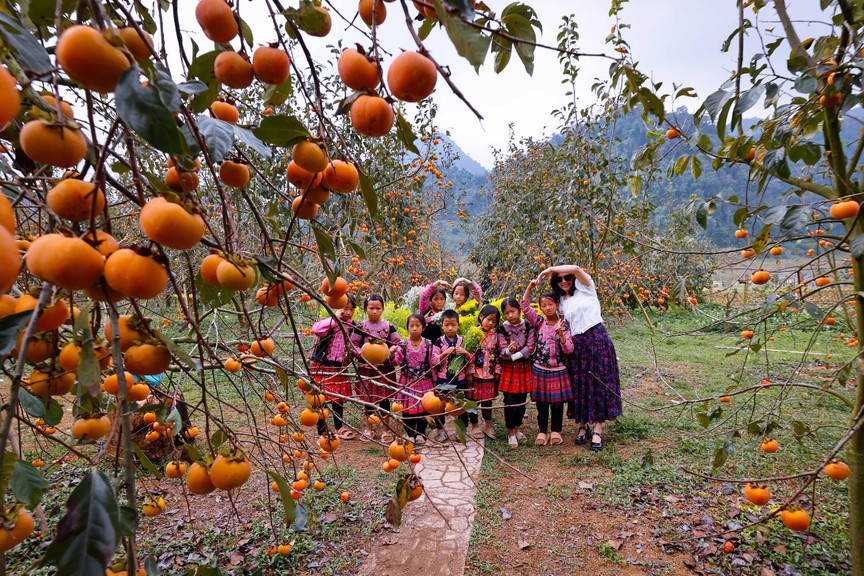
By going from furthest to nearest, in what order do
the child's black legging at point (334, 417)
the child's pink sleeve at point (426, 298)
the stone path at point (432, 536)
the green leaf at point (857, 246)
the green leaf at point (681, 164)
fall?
1. the child's pink sleeve at point (426, 298)
2. the stone path at point (432, 536)
3. the green leaf at point (681, 164)
4. the green leaf at point (857, 246)
5. the child's black legging at point (334, 417)

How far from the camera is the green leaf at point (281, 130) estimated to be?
682 mm

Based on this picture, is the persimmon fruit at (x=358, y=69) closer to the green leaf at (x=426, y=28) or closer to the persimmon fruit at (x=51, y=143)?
the green leaf at (x=426, y=28)

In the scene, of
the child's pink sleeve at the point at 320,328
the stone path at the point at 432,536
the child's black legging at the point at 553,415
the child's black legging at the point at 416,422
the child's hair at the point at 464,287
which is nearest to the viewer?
the child's black legging at the point at 416,422

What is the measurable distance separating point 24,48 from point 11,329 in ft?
1.06

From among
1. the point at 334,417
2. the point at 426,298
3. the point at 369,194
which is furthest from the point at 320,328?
the point at 369,194

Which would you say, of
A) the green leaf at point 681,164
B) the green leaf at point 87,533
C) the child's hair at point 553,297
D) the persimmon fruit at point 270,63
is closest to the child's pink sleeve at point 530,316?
the child's hair at point 553,297

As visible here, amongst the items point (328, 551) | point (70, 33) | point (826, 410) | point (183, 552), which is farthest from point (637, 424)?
point (70, 33)

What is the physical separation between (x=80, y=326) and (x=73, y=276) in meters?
0.17

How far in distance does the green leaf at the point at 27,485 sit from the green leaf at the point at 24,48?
25.1 inches

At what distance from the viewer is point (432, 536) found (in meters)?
2.60

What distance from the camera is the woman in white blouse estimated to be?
3.71 m

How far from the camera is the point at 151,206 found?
0.54 metres

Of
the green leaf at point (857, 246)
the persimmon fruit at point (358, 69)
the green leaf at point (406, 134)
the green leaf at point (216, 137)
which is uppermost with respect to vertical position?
the persimmon fruit at point (358, 69)

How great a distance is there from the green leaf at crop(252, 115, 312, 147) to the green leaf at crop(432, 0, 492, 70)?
0.89 ft
